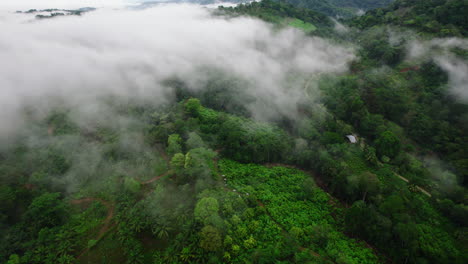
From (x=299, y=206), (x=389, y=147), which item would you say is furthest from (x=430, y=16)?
(x=299, y=206)

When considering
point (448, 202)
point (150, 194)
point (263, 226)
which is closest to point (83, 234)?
point (150, 194)

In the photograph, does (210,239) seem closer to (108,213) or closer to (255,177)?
(255,177)

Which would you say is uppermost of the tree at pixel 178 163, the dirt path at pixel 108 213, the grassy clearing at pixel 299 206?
the tree at pixel 178 163

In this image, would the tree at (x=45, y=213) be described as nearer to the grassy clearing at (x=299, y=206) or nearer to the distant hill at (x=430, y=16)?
the grassy clearing at (x=299, y=206)

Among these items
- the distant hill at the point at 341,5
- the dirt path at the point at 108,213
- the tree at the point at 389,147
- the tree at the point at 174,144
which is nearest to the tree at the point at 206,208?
the dirt path at the point at 108,213

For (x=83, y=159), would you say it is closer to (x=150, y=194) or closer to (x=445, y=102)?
(x=150, y=194)

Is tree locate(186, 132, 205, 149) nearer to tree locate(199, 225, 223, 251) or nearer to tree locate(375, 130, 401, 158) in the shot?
tree locate(199, 225, 223, 251)
